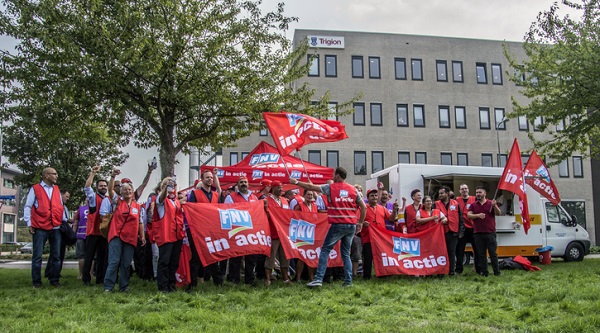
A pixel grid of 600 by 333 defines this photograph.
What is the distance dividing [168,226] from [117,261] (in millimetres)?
1037

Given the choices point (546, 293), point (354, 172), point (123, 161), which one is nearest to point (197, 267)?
point (546, 293)

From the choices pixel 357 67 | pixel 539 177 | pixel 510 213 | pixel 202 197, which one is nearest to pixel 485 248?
pixel 539 177

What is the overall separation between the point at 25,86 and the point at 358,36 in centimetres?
2997

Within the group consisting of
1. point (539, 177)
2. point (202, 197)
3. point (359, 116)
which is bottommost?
point (202, 197)

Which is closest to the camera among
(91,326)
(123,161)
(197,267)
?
(91,326)

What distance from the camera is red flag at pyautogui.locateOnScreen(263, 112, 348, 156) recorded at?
10.7 meters

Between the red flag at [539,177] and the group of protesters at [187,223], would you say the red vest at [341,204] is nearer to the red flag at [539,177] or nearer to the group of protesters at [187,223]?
the group of protesters at [187,223]

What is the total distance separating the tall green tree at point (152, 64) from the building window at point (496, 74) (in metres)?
29.7

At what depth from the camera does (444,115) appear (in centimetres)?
4181

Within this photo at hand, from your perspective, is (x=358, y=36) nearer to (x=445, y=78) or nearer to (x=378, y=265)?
(x=445, y=78)

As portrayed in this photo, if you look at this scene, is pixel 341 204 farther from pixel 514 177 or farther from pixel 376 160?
pixel 376 160

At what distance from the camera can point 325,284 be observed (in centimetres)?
976

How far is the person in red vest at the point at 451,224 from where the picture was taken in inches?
465

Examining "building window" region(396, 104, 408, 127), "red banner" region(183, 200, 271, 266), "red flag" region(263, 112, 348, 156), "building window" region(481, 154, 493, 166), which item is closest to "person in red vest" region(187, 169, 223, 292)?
"red banner" region(183, 200, 271, 266)
